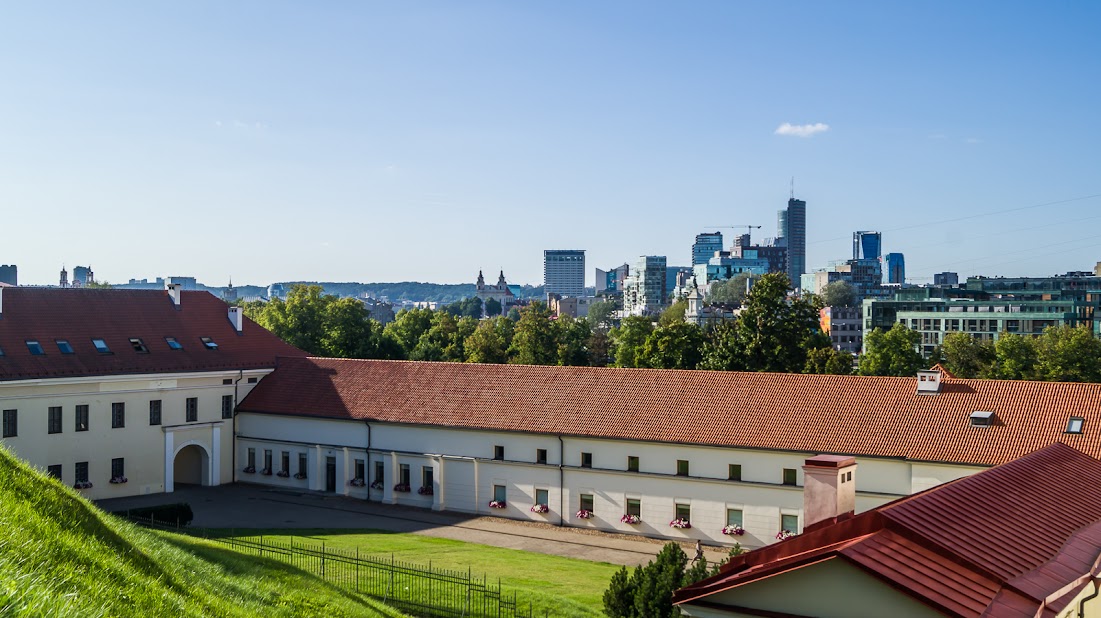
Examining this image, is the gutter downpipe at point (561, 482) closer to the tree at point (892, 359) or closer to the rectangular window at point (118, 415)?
the rectangular window at point (118, 415)

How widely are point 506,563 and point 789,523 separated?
11545mm

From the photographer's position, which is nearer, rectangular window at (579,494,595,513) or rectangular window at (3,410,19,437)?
rectangular window at (579,494,595,513)

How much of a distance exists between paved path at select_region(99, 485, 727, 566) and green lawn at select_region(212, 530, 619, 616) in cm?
116

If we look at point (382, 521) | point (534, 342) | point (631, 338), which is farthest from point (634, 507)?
point (534, 342)

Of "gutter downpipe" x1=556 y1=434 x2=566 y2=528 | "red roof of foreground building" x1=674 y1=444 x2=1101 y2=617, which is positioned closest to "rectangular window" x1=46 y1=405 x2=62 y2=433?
"gutter downpipe" x1=556 y1=434 x2=566 y2=528

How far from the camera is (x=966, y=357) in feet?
273

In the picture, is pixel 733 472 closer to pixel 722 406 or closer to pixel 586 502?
pixel 722 406

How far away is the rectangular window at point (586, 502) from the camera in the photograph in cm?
4294

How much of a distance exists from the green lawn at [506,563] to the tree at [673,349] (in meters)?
33.6

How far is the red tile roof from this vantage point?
47688 mm

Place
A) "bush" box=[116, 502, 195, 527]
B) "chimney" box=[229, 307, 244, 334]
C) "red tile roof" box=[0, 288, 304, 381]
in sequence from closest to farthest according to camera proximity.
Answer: "bush" box=[116, 502, 195, 527] < "red tile roof" box=[0, 288, 304, 381] < "chimney" box=[229, 307, 244, 334]

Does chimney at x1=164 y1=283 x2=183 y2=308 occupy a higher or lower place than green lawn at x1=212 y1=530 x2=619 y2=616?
higher

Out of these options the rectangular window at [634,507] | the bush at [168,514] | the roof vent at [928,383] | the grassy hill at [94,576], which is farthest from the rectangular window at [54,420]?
the roof vent at [928,383]

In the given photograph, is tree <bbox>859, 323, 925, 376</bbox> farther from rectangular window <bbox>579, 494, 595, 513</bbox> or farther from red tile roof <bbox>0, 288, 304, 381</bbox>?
red tile roof <bbox>0, 288, 304, 381</bbox>
